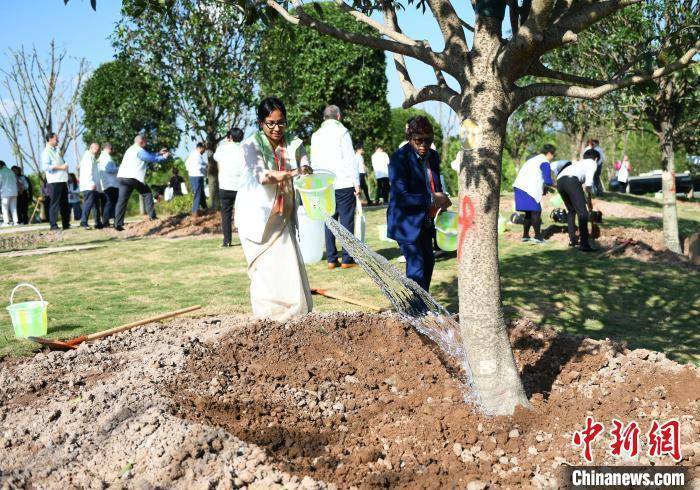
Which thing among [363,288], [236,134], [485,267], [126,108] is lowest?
[363,288]

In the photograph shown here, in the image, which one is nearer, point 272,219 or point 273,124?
point 273,124

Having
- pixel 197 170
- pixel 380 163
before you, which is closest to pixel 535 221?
pixel 380 163

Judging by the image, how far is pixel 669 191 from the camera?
1147 centimetres

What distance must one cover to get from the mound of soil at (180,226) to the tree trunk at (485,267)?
10708 millimetres

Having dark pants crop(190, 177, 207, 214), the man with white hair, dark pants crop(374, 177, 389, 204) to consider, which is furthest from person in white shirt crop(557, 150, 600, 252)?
dark pants crop(190, 177, 207, 214)

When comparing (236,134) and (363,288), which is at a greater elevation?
(236,134)

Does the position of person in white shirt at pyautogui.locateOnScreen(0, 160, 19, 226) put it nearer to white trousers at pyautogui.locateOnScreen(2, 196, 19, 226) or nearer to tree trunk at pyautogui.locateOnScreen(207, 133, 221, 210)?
white trousers at pyautogui.locateOnScreen(2, 196, 19, 226)

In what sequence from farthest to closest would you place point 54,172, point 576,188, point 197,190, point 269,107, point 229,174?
point 197,190 < point 54,172 < point 576,188 < point 229,174 < point 269,107

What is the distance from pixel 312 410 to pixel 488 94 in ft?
6.95

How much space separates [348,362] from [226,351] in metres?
0.88

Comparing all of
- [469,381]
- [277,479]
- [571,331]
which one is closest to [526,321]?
[571,331]

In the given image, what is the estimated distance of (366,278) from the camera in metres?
8.43

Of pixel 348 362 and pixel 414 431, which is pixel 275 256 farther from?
pixel 414 431

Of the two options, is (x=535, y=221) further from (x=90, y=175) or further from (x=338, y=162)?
(x=90, y=175)
